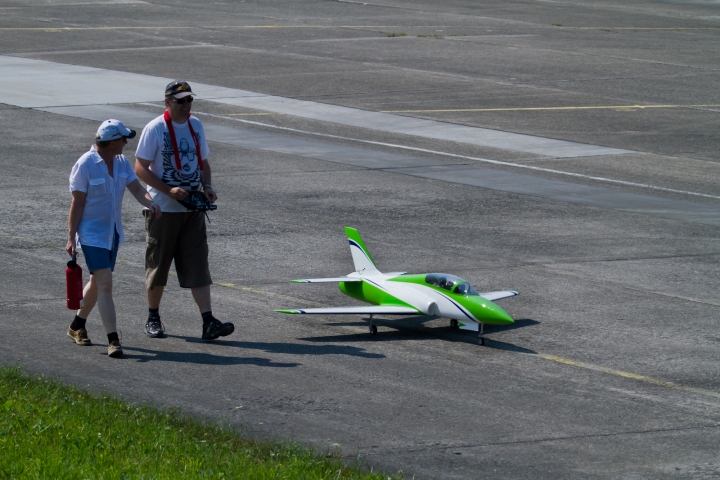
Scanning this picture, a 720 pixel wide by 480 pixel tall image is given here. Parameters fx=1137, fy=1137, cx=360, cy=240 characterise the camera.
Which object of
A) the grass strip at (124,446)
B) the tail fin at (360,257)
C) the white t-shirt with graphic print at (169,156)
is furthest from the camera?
the tail fin at (360,257)

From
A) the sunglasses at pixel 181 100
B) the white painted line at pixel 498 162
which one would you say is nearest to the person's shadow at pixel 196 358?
the sunglasses at pixel 181 100

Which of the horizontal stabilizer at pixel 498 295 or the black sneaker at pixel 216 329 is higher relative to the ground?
the horizontal stabilizer at pixel 498 295

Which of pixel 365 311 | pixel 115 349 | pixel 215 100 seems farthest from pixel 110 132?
pixel 215 100

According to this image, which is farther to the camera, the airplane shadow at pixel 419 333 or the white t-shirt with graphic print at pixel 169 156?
the airplane shadow at pixel 419 333

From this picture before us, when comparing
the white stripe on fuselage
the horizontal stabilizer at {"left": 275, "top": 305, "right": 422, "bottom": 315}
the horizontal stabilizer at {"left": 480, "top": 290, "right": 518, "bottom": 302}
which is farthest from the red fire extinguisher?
the horizontal stabilizer at {"left": 480, "top": 290, "right": 518, "bottom": 302}

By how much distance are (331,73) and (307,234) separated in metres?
17.3

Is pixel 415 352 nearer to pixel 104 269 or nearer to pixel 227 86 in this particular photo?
pixel 104 269

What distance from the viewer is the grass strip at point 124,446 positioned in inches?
Answer: 272

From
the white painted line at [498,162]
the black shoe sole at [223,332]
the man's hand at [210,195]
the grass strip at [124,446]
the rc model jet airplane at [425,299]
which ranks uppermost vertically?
the white painted line at [498,162]

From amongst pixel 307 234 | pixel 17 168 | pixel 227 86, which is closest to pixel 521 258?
pixel 307 234

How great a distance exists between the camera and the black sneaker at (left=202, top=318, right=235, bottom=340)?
1030cm

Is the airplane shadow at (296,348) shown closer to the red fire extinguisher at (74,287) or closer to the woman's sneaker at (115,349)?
the woman's sneaker at (115,349)

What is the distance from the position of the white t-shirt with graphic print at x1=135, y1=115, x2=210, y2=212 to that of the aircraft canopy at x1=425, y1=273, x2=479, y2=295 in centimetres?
247

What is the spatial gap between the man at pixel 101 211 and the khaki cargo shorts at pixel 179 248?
531mm
